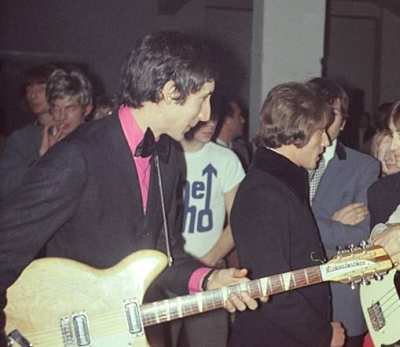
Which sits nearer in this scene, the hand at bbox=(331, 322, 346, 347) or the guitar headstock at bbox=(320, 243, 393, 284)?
the guitar headstock at bbox=(320, 243, 393, 284)

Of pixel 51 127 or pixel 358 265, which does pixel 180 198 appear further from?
pixel 358 265

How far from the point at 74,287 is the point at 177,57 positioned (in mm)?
764

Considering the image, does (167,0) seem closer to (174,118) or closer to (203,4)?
(203,4)

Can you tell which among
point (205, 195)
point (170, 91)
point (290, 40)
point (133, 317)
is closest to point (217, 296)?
point (133, 317)

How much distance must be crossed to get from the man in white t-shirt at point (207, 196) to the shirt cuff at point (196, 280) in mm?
973

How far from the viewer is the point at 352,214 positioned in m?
2.74

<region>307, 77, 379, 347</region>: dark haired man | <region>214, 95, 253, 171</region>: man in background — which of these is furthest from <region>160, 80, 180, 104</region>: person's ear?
<region>214, 95, 253, 171</region>: man in background

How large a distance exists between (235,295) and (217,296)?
0.06 metres

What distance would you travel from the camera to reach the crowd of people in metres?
1.74

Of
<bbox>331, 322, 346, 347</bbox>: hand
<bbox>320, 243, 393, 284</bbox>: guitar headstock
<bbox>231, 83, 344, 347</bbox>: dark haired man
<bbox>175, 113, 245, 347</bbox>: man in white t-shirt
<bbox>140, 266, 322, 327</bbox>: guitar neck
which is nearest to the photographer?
<bbox>140, 266, 322, 327</bbox>: guitar neck

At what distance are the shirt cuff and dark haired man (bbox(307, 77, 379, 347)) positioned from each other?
77 cm

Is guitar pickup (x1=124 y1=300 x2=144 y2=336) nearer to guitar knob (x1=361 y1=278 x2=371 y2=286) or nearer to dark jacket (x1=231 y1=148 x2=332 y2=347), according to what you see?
dark jacket (x1=231 y1=148 x2=332 y2=347)

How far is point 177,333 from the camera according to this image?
9.59 ft

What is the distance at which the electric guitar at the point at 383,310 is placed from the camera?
205cm
